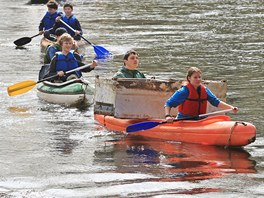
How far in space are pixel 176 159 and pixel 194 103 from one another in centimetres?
115

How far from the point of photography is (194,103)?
10758 mm

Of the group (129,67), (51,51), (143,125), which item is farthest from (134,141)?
(51,51)

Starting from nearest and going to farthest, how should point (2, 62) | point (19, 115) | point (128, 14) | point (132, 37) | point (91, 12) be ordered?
1. point (19, 115)
2. point (2, 62)
3. point (132, 37)
4. point (128, 14)
5. point (91, 12)

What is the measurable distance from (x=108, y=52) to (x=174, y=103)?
1024 cm

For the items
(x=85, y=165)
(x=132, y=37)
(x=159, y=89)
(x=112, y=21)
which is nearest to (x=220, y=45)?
(x=132, y=37)

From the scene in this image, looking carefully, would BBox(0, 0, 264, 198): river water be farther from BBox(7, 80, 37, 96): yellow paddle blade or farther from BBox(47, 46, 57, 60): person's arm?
BBox(47, 46, 57, 60): person's arm

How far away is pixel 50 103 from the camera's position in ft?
46.9

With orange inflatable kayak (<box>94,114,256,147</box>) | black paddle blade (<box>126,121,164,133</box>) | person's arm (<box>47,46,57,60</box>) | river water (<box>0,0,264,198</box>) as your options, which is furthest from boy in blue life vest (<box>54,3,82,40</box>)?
black paddle blade (<box>126,121,164,133</box>)

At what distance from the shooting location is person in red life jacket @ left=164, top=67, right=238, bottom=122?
10609mm

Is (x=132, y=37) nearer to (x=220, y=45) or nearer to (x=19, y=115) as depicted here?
(x=220, y=45)

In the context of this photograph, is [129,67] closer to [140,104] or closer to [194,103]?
[140,104]

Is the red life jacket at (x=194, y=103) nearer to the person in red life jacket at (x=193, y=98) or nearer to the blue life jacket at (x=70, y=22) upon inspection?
the person in red life jacket at (x=193, y=98)

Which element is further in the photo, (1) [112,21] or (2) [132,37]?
(1) [112,21]

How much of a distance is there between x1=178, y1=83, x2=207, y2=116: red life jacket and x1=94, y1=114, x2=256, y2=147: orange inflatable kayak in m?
0.15
